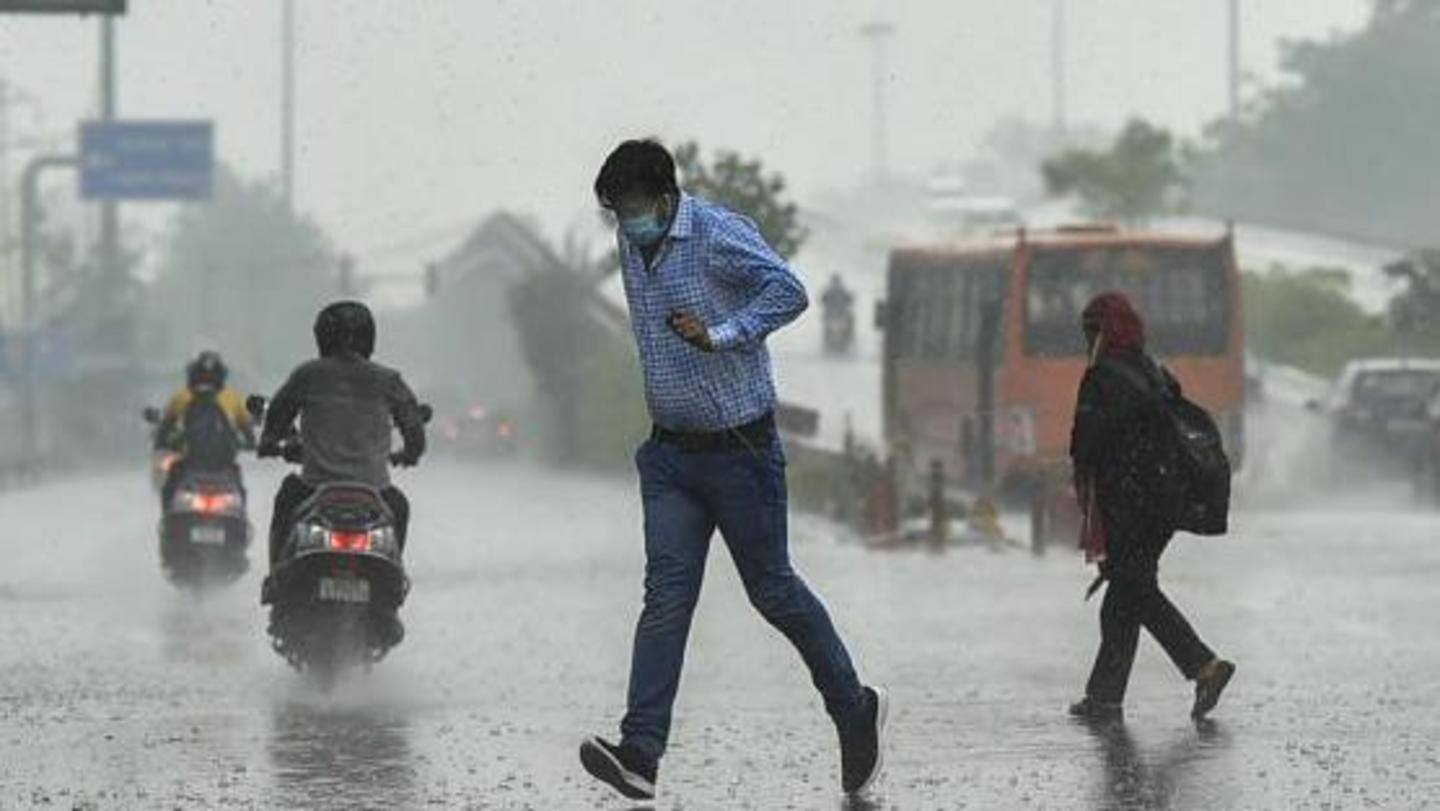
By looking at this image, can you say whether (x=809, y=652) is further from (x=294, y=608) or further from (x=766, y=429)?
(x=294, y=608)

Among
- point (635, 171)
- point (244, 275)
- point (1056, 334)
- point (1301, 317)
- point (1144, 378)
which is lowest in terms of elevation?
point (1301, 317)

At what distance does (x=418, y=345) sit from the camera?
166375mm

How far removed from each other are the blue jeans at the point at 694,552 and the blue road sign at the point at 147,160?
7309 centimetres

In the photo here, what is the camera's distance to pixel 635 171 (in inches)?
420

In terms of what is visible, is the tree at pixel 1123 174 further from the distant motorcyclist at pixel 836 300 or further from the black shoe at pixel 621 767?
the black shoe at pixel 621 767

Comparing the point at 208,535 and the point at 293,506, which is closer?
the point at 293,506

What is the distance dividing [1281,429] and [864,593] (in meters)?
40.7

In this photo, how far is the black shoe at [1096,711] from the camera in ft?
45.4

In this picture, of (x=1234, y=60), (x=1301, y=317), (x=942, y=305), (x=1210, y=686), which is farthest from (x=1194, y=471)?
(x=1234, y=60)

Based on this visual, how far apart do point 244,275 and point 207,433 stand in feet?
508

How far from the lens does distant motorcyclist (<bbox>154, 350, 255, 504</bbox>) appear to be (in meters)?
23.8

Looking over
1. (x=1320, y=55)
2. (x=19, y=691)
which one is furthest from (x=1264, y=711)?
(x=1320, y=55)

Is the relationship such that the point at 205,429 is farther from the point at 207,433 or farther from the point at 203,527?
the point at 203,527

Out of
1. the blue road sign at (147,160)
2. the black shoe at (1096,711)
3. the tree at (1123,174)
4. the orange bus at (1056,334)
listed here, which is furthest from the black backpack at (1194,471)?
the tree at (1123,174)
